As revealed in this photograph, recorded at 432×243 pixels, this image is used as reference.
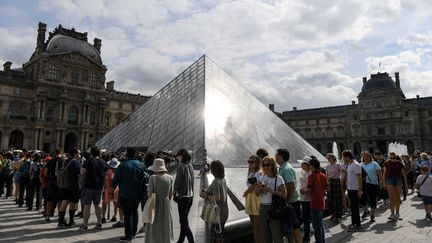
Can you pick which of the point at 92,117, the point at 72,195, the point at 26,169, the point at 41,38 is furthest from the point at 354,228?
the point at 41,38

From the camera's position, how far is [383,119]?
53.8 metres

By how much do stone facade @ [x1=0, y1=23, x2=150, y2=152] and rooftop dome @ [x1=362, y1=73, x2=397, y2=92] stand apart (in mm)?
46701

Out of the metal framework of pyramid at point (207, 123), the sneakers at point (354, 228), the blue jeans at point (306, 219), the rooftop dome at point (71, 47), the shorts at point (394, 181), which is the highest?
the rooftop dome at point (71, 47)

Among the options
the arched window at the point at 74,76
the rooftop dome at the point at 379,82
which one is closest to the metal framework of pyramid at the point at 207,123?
the arched window at the point at 74,76

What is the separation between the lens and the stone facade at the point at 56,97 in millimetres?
37031

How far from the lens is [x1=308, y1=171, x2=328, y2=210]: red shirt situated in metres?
4.18

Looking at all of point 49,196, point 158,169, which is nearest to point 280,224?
point 158,169

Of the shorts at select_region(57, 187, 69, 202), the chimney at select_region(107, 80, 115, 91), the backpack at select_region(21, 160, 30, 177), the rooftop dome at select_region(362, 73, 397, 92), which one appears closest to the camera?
the shorts at select_region(57, 187, 69, 202)

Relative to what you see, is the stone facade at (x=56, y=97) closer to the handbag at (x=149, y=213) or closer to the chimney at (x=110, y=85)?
the chimney at (x=110, y=85)

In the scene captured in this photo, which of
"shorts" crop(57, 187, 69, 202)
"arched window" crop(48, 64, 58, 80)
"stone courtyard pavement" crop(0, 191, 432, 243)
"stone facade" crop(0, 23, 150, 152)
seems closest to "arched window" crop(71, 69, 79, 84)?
"stone facade" crop(0, 23, 150, 152)

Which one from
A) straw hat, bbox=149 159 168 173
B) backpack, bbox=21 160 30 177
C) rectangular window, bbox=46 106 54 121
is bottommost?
backpack, bbox=21 160 30 177

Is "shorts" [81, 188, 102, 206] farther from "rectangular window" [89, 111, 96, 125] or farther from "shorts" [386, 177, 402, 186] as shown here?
"rectangular window" [89, 111, 96, 125]

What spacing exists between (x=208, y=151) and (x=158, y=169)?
23.6 feet

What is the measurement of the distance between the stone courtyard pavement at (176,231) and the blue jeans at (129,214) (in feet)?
0.81
